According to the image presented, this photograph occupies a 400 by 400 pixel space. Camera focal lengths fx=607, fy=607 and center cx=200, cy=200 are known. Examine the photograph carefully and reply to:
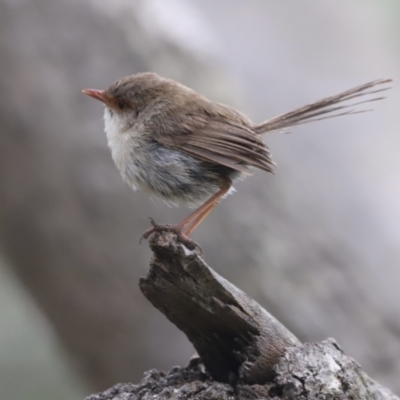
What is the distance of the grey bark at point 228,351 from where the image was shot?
8.50ft

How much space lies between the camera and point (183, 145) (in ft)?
11.9

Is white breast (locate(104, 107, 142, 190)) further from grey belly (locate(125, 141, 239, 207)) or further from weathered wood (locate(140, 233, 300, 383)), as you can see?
weathered wood (locate(140, 233, 300, 383))

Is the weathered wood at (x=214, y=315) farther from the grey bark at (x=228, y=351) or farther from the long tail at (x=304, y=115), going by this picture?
the long tail at (x=304, y=115)

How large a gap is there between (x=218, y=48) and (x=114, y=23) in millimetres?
1189

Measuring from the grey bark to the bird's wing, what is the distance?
801 mm

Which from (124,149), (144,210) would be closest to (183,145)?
(124,149)

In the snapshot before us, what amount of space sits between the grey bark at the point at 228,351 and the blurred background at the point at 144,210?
7.60 feet

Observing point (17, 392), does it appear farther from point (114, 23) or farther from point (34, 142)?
point (114, 23)

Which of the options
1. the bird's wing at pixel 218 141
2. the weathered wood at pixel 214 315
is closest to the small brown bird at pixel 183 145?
the bird's wing at pixel 218 141

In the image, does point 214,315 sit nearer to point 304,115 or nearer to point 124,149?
point 124,149

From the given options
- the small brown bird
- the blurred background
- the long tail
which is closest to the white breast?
the small brown bird

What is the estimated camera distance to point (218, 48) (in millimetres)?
6398

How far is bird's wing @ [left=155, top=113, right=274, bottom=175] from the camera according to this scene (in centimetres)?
349

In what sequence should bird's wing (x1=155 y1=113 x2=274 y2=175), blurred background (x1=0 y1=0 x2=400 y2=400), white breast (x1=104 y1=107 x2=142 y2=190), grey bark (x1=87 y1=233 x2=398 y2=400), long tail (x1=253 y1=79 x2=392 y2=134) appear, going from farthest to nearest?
1. blurred background (x1=0 y1=0 x2=400 y2=400)
2. long tail (x1=253 y1=79 x2=392 y2=134)
3. white breast (x1=104 y1=107 x2=142 y2=190)
4. bird's wing (x1=155 y1=113 x2=274 y2=175)
5. grey bark (x1=87 y1=233 x2=398 y2=400)
